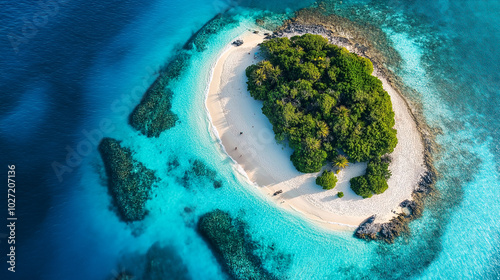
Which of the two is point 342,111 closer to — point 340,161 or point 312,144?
point 312,144

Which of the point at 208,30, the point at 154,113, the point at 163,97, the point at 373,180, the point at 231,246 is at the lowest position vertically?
the point at 231,246

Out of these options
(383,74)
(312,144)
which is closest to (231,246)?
(312,144)

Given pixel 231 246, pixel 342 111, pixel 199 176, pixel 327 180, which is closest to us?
pixel 231 246

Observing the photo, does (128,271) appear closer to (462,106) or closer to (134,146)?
(134,146)

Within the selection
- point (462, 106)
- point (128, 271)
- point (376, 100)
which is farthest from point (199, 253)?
Answer: point (462, 106)

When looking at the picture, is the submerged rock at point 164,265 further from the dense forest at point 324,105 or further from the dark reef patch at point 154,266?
the dense forest at point 324,105

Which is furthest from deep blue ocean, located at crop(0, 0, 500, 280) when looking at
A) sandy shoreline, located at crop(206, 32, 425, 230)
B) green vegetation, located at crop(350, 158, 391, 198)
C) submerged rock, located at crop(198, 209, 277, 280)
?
green vegetation, located at crop(350, 158, 391, 198)

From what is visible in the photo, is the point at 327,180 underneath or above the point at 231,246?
above
